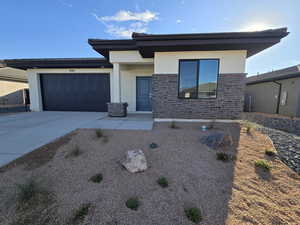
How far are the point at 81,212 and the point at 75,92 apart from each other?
9013 millimetres

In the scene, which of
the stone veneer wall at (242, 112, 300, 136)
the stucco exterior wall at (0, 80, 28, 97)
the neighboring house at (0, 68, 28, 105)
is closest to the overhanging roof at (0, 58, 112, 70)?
the neighboring house at (0, 68, 28, 105)

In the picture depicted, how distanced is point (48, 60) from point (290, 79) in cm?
1633

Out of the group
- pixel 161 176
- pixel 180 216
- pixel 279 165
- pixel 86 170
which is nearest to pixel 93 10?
pixel 86 170

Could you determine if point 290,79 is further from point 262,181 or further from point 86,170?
point 86,170

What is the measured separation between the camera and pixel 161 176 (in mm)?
2506

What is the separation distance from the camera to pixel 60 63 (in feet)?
27.2

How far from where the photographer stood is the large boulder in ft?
8.55

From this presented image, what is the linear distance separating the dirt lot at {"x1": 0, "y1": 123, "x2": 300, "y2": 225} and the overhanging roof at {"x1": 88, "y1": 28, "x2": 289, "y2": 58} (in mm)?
3621

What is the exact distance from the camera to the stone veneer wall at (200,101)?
562cm

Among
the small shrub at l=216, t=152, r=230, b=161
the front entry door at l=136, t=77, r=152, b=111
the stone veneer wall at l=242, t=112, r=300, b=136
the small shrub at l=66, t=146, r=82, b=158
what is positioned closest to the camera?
the small shrub at l=216, t=152, r=230, b=161

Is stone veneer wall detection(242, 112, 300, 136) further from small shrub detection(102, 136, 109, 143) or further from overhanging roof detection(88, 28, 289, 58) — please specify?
small shrub detection(102, 136, 109, 143)

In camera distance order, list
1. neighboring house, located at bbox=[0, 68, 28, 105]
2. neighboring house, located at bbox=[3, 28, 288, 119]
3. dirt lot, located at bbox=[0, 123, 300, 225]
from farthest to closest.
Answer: neighboring house, located at bbox=[0, 68, 28, 105] → neighboring house, located at bbox=[3, 28, 288, 119] → dirt lot, located at bbox=[0, 123, 300, 225]

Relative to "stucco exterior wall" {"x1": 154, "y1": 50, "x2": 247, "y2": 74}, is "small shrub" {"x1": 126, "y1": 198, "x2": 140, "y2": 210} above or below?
below

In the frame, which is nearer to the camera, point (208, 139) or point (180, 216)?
point (180, 216)
